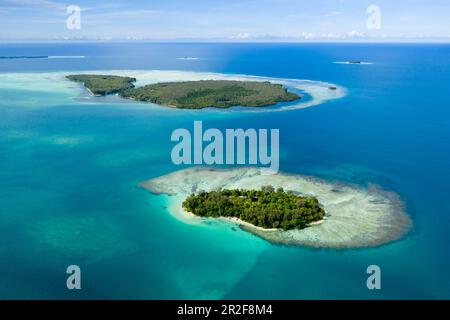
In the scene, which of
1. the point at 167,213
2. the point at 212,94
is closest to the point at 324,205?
the point at 167,213

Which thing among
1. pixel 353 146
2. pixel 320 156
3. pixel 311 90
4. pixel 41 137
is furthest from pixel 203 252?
pixel 311 90

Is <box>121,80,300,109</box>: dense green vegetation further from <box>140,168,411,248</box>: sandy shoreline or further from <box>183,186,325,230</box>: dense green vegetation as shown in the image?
<box>183,186,325,230</box>: dense green vegetation

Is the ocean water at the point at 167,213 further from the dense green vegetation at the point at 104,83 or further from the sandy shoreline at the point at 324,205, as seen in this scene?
the dense green vegetation at the point at 104,83

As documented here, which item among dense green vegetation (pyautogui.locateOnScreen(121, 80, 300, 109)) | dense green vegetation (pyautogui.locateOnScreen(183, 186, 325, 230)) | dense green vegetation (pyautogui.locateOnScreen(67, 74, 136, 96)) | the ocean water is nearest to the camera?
the ocean water

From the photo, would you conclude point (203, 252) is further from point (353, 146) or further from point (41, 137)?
point (41, 137)

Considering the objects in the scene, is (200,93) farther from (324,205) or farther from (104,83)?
(324,205)

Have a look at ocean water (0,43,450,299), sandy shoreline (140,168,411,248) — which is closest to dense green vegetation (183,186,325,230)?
sandy shoreline (140,168,411,248)

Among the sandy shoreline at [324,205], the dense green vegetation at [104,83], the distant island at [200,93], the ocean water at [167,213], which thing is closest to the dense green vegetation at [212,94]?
the distant island at [200,93]

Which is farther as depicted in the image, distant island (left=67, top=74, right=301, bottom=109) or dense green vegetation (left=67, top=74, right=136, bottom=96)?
dense green vegetation (left=67, top=74, right=136, bottom=96)
